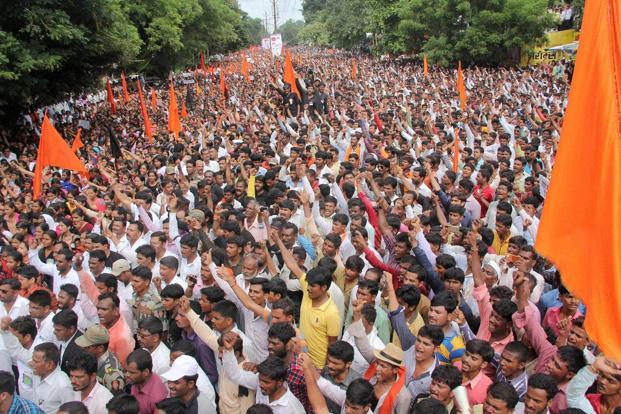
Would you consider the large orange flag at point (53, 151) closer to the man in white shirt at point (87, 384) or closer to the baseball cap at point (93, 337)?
the baseball cap at point (93, 337)

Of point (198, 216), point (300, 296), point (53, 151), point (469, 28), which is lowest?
point (300, 296)

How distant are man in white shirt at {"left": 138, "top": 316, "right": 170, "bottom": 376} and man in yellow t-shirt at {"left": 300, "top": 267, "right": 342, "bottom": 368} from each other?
956 millimetres

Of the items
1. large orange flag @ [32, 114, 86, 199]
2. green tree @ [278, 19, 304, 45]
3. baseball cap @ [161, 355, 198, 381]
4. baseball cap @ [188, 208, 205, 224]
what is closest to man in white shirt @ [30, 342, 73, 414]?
baseball cap @ [161, 355, 198, 381]

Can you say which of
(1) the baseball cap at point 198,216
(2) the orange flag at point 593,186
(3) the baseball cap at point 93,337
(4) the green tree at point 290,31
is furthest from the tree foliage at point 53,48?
(4) the green tree at point 290,31

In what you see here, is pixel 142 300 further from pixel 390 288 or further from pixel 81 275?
pixel 390 288

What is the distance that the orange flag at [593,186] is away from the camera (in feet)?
6.29

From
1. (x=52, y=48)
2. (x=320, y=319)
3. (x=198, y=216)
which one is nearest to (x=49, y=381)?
(x=320, y=319)

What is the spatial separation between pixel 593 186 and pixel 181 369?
7.62 feet

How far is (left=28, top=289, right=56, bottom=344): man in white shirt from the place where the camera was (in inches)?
161

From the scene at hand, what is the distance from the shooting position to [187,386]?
3207 millimetres

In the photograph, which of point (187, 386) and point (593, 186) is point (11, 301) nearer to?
point (187, 386)

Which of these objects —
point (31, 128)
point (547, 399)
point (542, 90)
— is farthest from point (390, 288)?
point (31, 128)

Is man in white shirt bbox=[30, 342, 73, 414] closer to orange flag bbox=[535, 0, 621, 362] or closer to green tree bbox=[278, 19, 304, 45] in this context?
orange flag bbox=[535, 0, 621, 362]

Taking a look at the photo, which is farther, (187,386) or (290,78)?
(290,78)
